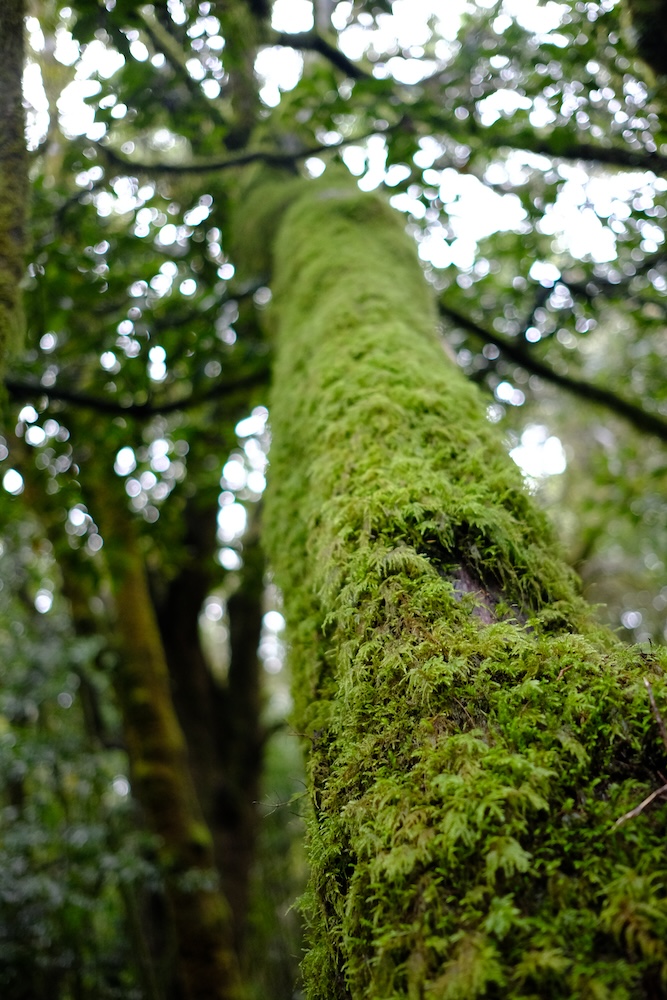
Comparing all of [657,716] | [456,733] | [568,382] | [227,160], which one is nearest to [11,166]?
[227,160]

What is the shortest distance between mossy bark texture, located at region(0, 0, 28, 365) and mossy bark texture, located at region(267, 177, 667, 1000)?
1.12m

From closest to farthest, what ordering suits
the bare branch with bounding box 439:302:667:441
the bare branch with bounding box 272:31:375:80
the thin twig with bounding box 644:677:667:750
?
the thin twig with bounding box 644:677:667:750, the bare branch with bounding box 272:31:375:80, the bare branch with bounding box 439:302:667:441

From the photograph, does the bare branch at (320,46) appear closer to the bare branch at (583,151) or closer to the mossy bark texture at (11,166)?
the bare branch at (583,151)

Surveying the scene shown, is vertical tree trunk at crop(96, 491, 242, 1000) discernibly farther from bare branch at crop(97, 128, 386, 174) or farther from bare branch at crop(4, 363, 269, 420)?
bare branch at crop(97, 128, 386, 174)

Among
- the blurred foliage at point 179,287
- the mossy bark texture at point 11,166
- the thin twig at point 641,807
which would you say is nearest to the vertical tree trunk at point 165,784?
the blurred foliage at point 179,287

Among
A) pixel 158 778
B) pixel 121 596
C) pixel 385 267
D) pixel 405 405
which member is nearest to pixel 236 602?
pixel 121 596

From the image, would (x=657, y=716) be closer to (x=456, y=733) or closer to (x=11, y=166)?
(x=456, y=733)

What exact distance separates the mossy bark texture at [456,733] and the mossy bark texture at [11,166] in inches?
44.2

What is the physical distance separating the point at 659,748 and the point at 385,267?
236cm

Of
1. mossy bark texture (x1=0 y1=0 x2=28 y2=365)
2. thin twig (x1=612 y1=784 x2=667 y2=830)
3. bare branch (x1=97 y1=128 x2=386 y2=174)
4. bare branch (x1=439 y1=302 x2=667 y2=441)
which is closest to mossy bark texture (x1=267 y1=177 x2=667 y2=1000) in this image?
thin twig (x1=612 y1=784 x2=667 y2=830)

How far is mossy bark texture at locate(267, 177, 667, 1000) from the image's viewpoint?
0.83 metres

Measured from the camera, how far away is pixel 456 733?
108 cm

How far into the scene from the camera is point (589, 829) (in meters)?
0.92

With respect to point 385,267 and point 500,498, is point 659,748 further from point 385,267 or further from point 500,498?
point 385,267
